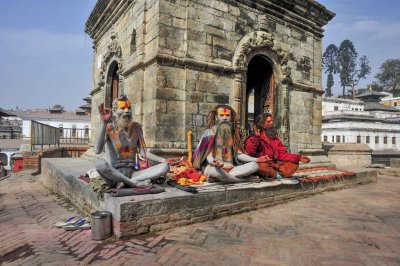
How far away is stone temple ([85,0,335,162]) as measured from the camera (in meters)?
6.76

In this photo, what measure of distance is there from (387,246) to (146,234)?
3.04 metres

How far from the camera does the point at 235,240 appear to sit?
3.78 meters

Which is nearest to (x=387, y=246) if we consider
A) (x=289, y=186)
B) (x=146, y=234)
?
(x=289, y=186)

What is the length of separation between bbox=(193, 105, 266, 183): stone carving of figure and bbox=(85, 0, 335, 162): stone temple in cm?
135

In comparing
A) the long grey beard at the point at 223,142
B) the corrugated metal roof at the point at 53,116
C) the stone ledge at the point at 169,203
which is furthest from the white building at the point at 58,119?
the long grey beard at the point at 223,142

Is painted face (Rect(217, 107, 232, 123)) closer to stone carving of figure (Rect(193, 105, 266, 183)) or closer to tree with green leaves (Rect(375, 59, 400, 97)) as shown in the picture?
stone carving of figure (Rect(193, 105, 266, 183))

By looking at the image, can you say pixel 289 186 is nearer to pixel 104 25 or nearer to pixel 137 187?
pixel 137 187

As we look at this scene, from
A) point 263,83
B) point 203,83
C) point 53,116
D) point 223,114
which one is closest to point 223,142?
point 223,114

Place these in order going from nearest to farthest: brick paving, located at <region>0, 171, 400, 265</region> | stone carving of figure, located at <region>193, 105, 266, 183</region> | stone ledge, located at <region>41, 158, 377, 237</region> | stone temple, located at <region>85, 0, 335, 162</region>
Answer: brick paving, located at <region>0, 171, 400, 265</region>
stone ledge, located at <region>41, 158, 377, 237</region>
stone carving of figure, located at <region>193, 105, 266, 183</region>
stone temple, located at <region>85, 0, 335, 162</region>

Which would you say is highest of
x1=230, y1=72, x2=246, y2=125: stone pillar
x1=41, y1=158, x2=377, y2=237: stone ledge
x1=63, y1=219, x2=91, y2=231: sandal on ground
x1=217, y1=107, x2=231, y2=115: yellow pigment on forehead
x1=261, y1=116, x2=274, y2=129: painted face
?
x1=230, y1=72, x2=246, y2=125: stone pillar

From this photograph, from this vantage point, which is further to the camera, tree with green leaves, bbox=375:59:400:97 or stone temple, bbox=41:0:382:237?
tree with green leaves, bbox=375:59:400:97

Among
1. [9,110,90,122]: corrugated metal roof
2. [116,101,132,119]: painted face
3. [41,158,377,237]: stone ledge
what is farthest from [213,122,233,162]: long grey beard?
[9,110,90,122]: corrugated metal roof

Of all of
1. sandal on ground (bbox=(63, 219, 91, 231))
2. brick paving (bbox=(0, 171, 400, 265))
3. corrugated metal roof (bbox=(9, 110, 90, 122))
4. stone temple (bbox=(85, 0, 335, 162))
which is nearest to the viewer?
brick paving (bbox=(0, 171, 400, 265))

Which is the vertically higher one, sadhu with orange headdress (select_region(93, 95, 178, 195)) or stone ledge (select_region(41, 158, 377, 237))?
sadhu with orange headdress (select_region(93, 95, 178, 195))
